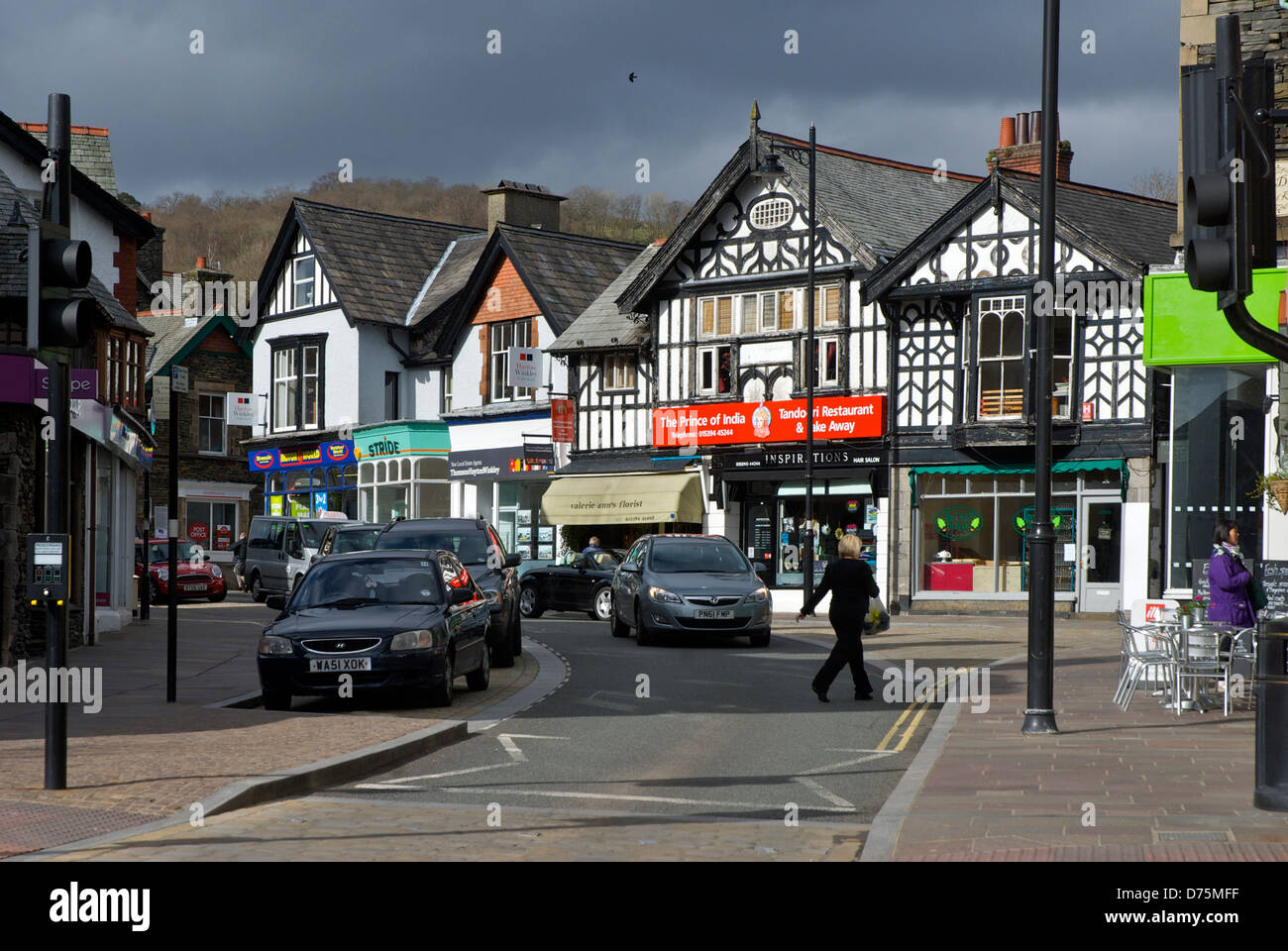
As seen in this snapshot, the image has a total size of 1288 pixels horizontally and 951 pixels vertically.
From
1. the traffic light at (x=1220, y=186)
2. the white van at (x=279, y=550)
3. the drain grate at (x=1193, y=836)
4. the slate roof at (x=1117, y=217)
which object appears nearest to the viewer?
the traffic light at (x=1220, y=186)

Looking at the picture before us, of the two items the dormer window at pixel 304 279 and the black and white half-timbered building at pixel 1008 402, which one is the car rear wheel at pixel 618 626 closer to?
the black and white half-timbered building at pixel 1008 402

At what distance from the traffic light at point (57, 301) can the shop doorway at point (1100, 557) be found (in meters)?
26.2

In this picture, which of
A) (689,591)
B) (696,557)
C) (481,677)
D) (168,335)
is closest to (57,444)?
(481,677)

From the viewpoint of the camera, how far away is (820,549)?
37.0 m

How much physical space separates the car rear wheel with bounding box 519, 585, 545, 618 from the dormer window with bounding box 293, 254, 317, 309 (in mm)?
20333

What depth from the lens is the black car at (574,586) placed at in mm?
30188

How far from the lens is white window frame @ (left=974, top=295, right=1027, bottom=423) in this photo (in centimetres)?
3334

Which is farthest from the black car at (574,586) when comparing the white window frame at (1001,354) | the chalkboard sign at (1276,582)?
the chalkboard sign at (1276,582)

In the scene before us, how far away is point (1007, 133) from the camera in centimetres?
4091

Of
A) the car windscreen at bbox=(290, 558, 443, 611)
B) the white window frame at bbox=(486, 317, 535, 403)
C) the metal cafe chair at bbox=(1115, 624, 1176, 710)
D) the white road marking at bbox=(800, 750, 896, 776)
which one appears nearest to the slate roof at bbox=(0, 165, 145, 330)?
the car windscreen at bbox=(290, 558, 443, 611)

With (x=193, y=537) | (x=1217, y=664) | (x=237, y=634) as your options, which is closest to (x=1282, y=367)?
(x=1217, y=664)

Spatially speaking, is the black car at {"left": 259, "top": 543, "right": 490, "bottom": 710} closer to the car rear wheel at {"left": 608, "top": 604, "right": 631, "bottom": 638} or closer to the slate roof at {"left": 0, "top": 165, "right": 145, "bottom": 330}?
the slate roof at {"left": 0, "top": 165, "right": 145, "bottom": 330}

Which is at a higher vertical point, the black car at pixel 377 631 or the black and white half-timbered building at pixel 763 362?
the black and white half-timbered building at pixel 763 362
